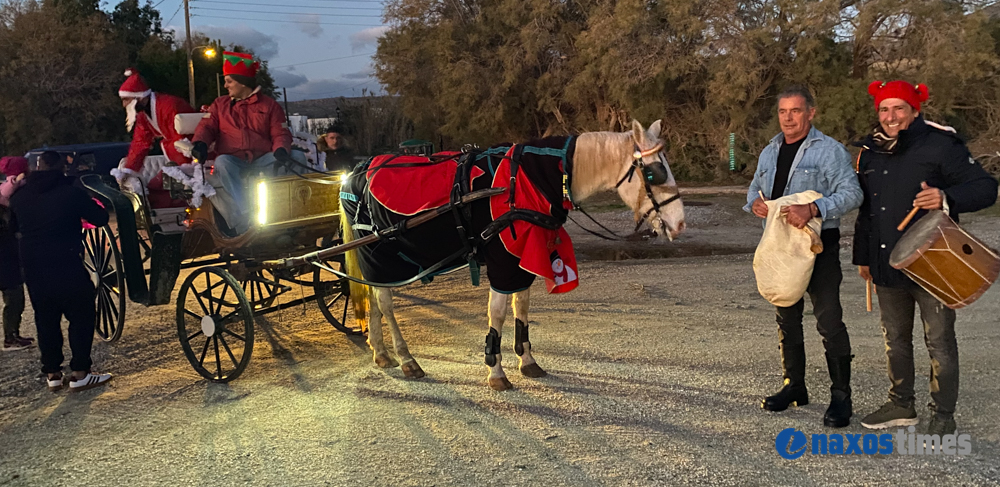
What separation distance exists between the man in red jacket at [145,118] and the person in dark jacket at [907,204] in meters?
5.58

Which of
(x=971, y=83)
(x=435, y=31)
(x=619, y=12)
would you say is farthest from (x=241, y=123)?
(x=435, y=31)

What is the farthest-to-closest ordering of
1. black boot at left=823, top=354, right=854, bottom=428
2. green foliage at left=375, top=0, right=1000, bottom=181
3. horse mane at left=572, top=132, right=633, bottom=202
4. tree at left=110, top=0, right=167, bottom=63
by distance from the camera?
tree at left=110, top=0, right=167, bottom=63 → green foliage at left=375, top=0, right=1000, bottom=181 → horse mane at left=572, top=132, right=633, bottom=202 → black boot at left=823, top=354, right=854, bottom=428

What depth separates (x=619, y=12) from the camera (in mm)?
20516

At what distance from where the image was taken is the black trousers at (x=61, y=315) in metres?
4.95

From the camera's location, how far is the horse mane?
4453 millimetres

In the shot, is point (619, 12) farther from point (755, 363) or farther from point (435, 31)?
point (755, 363)

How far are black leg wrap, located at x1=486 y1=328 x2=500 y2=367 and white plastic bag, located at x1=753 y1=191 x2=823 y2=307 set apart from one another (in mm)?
1814

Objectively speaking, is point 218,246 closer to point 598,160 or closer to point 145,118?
point 145,118

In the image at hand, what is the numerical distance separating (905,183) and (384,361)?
393cm

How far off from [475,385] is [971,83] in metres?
18.5

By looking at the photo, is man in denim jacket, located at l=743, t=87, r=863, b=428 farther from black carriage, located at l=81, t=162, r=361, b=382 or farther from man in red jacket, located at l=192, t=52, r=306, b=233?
man in red jacket, located at l=192, t=52, r=306, b=233

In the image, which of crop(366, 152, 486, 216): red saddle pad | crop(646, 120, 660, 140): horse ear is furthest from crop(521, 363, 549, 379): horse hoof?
crop(646, 120, 660, 140): horse ear

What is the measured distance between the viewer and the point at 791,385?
163 inches

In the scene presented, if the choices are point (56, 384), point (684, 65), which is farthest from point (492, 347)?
point (684, 65)
